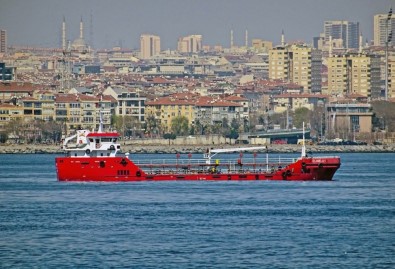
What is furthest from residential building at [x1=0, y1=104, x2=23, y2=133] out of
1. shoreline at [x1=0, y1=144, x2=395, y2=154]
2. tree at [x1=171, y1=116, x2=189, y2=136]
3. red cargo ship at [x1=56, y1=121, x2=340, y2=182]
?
red cargo ship at [x1=56, y1=121, x2=340, y2=182]

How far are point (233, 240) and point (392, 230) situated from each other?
6.49 meters

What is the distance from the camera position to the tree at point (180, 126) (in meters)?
189

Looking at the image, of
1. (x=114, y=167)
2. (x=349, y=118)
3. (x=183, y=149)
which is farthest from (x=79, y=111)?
(x=114, y=167)

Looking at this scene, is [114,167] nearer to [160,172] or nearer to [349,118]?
[160,172]

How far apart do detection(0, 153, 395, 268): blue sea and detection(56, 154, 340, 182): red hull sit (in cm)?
108

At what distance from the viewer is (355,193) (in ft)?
239

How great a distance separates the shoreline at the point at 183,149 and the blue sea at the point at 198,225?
7606 centimetres

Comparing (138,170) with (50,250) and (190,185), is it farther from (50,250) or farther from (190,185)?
(50,250)

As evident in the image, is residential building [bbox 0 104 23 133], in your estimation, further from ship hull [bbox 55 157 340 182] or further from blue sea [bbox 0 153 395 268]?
blue sea [bbox 0 153 395 268]

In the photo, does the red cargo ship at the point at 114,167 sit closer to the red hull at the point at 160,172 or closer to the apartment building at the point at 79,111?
the red hull at the point at 160,172

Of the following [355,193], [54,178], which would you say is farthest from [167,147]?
[355,193]

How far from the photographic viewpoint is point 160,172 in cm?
8156

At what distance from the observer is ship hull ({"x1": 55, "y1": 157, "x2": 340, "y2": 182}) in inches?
3125

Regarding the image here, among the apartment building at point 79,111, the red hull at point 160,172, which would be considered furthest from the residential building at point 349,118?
the red hull at point 160,172
